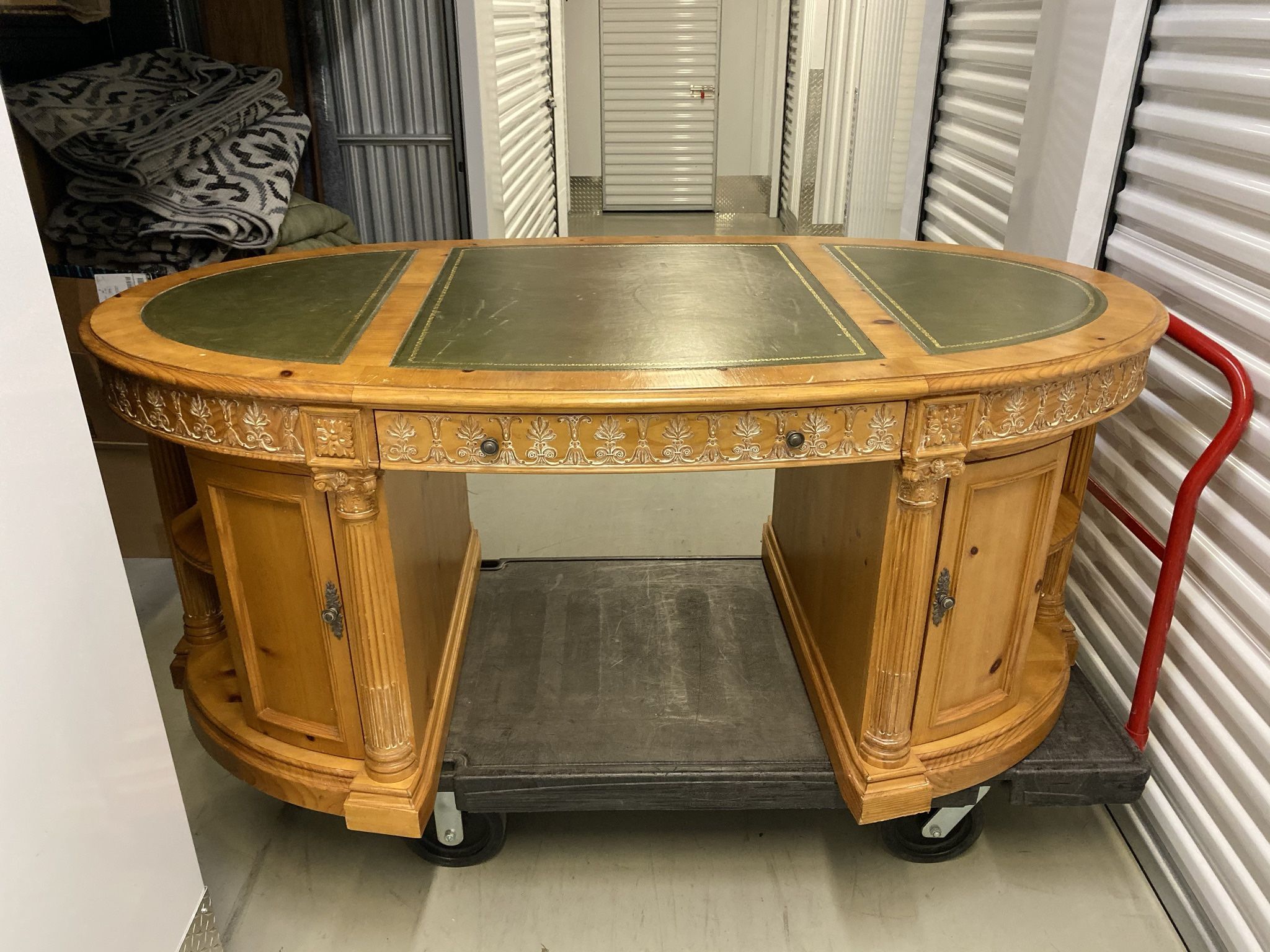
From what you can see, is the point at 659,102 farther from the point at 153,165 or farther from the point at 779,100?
the point at 153,165

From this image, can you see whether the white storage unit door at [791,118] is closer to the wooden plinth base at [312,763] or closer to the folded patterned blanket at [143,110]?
the folded patterned blanket at [143,110]

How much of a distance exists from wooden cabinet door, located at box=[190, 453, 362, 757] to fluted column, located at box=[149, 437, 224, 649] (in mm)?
305

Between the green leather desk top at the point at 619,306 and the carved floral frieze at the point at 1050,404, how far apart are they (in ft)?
0.33

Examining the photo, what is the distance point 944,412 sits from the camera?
144 centimetres

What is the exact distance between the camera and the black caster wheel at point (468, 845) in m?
1.89

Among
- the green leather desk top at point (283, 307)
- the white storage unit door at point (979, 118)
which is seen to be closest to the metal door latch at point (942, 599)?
the green leather desk top at point (283, 307)

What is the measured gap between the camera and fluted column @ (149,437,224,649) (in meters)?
1.92

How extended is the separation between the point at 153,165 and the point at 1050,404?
2.24 m

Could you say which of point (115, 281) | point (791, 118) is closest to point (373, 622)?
point (115, 281)

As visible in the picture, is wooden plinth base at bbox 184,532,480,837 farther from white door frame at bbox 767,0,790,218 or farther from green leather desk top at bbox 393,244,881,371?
white door frame at bbox 767,0,790,218

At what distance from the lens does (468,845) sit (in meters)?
1.90

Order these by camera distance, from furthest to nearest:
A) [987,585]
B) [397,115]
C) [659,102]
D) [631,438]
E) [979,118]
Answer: [659,102]
[397,115]
[979,118]
[987,585]
[631,438]

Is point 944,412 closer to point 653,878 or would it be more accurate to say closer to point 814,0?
point 653,878

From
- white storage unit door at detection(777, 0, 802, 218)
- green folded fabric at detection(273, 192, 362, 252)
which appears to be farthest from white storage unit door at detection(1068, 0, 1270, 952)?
white storage unit door at detection(777, 0, 802, 218)
